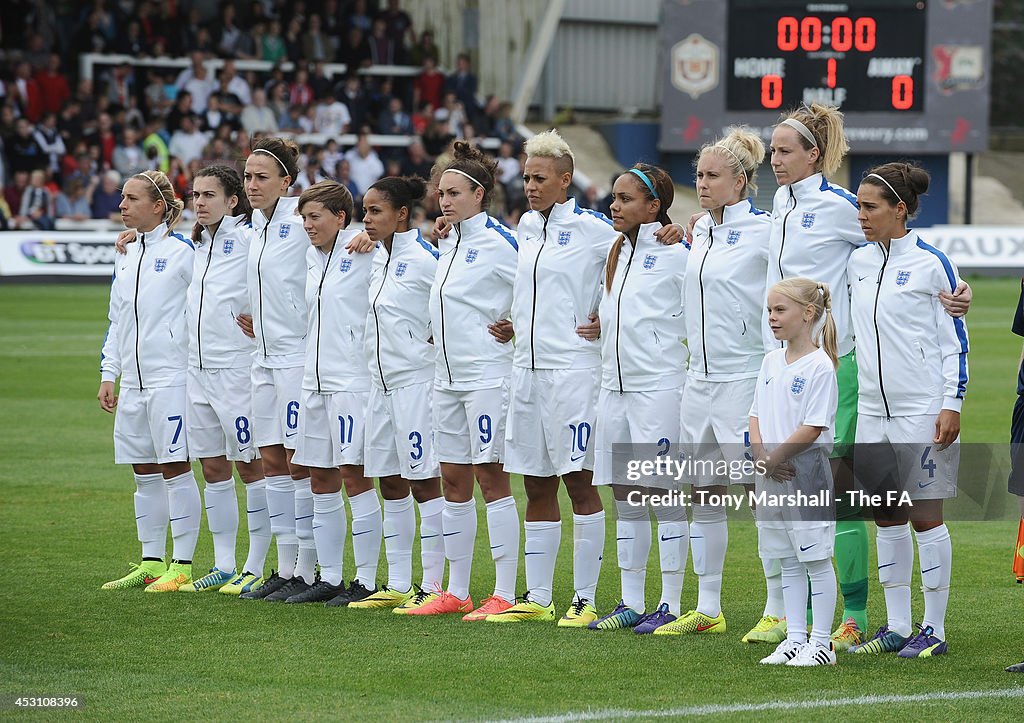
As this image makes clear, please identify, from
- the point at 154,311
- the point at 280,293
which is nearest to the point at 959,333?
the point at 280,293

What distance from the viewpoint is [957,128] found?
30344mm

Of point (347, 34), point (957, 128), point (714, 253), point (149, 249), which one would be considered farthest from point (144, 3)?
point (714, 253)

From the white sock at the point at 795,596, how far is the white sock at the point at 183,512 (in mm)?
3519

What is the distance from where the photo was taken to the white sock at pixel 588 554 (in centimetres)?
733

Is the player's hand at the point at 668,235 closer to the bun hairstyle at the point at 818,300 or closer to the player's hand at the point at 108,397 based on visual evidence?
the bun hairstyle at the point at 818,300

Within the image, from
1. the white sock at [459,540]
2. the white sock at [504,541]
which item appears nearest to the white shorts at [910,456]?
the white sock at [504,541]

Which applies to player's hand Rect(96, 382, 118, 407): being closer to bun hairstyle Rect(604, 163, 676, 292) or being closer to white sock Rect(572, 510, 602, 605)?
white sock Rect(572, 510, 602, 605)

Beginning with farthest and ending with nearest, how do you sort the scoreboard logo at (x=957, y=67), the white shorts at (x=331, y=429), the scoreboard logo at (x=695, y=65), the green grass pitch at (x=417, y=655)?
the scoreboard logo at (x=695, y=65), the scoreboard logo at (x=957, y=67), the white shorts at (x=331, y=429), the green grass pitch at (x=417, y=655)

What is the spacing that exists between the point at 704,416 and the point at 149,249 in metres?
3.42

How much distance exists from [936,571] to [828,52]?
22677 millimetres

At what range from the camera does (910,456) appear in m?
6.54

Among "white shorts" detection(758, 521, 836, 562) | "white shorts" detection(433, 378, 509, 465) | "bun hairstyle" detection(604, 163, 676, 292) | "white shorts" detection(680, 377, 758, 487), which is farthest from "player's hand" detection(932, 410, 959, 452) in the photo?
"white shorts" detection(433, 378, 509, 465)

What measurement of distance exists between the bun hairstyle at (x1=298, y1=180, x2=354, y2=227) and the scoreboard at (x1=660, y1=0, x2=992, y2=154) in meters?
20.8

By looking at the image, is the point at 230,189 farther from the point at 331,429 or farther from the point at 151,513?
the point at 151,513
